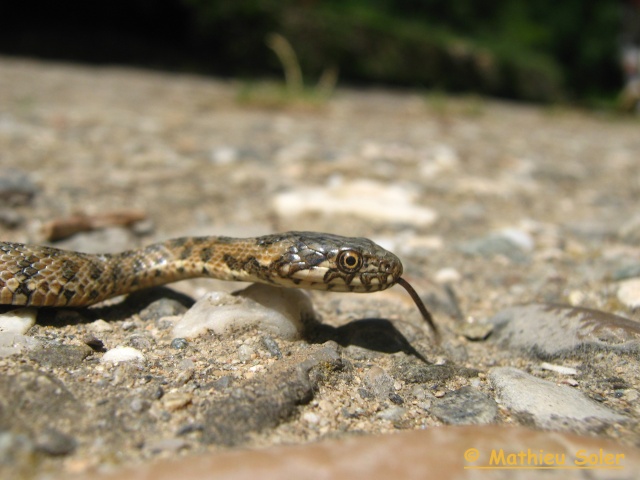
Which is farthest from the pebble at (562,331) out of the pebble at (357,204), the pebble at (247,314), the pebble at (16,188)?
the pebble at (16,188)

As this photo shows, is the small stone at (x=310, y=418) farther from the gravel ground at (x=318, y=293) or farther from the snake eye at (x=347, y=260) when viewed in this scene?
the snake eye at (x=347, y=260)

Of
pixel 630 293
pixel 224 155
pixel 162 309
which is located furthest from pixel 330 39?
pixel 162 309

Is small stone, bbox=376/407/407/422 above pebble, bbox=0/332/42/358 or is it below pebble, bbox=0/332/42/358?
above

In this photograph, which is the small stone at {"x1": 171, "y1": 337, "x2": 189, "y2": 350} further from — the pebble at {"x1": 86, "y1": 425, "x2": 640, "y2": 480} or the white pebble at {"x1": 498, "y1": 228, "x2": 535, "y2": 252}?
the white pebble at {"x1": 498, "y1": 228, "x2": 535, "y2": 252}

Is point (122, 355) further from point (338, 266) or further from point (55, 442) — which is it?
point (338, 266)

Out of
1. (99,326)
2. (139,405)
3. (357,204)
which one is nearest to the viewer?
(139,405)

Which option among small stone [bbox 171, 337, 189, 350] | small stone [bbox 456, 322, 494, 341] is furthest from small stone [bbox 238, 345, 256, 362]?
small stone [bbox 456, 322, 494, 341]

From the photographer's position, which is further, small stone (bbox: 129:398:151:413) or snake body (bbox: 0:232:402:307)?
snake body (bbox: 0:232:402:307)
